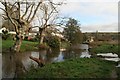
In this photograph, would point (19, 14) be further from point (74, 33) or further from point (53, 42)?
point (74, 33)

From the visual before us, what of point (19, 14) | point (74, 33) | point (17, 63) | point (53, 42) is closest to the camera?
point (17, 63)

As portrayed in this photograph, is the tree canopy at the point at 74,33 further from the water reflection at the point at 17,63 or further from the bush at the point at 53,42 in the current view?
the water reflection at the point at 17,63

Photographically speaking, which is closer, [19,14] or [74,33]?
[19,14]

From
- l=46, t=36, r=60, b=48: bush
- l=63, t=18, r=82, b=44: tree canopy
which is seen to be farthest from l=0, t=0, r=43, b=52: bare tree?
l=63, t=18, r=82, b=44: tree canopy

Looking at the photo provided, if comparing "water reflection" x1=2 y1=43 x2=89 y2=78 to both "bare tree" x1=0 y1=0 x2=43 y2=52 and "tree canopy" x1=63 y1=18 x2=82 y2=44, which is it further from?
"tree canopy" x1=63 y1=18 x2=82 y2=44

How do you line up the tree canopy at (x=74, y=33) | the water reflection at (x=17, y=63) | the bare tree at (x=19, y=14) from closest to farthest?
the water reflection at (x=17, y=63) < the bare tree at (x=19, y=14) < the tree canopy at (x=74, y=33)

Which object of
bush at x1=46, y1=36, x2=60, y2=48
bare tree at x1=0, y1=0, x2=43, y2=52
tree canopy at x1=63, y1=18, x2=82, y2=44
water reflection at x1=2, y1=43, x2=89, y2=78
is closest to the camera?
water reflection at x1=2, y1=43, x2=89, y2=78

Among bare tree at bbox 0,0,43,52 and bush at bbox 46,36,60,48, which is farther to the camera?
bush at bbox 46,36,60,48

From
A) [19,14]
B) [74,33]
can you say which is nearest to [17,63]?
[19,14]

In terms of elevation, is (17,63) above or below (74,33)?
below

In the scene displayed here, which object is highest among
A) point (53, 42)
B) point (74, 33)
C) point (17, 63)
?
point (74, 33)

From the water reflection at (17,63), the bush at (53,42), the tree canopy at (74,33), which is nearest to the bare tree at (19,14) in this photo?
the water reflection at (17,63)

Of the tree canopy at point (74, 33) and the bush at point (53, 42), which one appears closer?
the bush at point (53, 42)

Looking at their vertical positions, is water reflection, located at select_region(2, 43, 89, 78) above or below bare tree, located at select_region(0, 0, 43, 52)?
below
